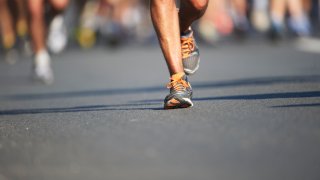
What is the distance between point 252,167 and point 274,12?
9951 mm

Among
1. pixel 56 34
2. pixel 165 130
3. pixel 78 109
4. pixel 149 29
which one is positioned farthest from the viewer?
pixel 149 29

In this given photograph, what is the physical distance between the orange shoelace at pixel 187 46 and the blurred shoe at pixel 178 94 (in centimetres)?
41

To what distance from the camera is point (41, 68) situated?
936 centimetres

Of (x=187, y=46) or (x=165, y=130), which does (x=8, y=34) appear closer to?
(x=187, y=46)

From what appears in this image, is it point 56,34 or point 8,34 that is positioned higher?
point 56,34

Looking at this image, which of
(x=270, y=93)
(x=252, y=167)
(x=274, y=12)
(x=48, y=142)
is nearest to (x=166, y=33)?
(x=270, y=93)

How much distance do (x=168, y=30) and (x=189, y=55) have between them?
36 cm

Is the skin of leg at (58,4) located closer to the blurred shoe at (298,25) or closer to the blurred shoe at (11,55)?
the blurred shoe at (298,25)

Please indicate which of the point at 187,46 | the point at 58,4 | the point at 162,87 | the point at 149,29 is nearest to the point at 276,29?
the point at 58,4

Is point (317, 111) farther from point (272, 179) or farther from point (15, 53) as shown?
point (15, 53)

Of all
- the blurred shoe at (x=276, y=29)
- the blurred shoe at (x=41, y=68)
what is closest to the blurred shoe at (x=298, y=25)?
the blurred shoe at (x=276, y=29)

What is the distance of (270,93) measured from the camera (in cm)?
633

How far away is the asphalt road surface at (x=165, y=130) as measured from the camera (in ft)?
11.5

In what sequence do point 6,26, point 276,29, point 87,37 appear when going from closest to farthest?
point 276,29 → point 6,26 → point 87,37
